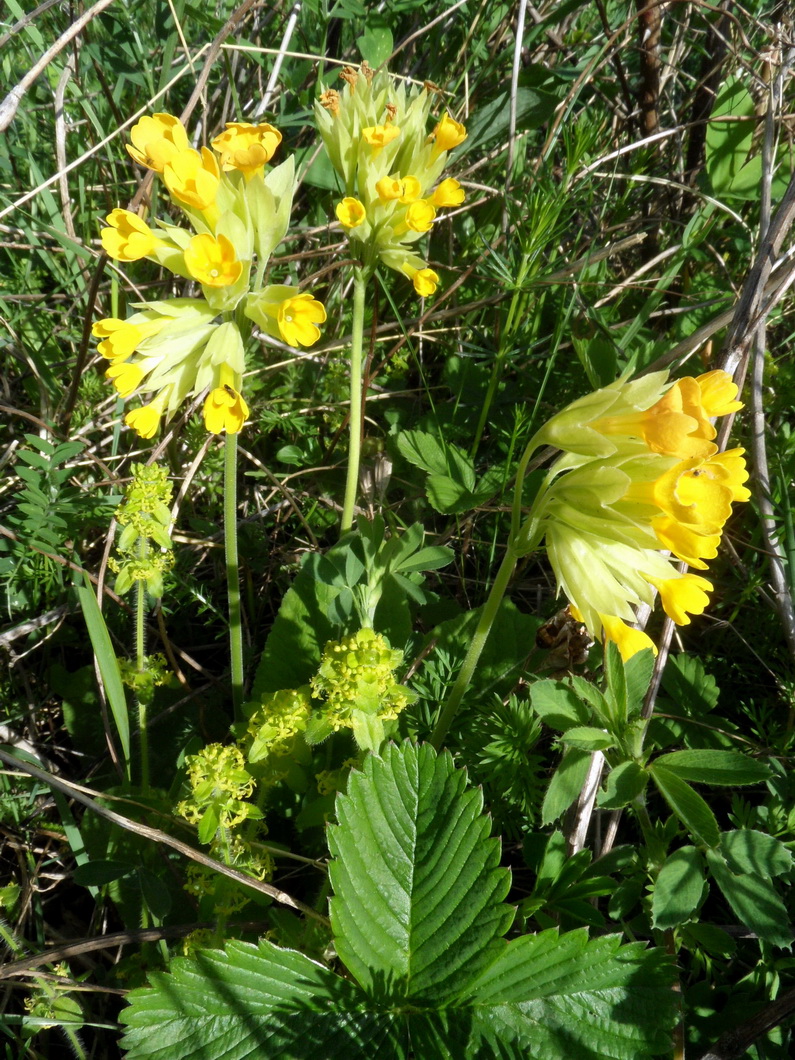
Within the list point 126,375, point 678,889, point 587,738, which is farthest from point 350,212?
point 678,889

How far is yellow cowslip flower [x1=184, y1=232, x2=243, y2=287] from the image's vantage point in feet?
6.68

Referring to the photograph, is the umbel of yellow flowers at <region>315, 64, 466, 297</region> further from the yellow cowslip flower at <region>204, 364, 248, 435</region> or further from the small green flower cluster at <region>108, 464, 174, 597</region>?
the small green flower cluster at <region>108, 464, 174, 597</region>

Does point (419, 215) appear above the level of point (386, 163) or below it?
below

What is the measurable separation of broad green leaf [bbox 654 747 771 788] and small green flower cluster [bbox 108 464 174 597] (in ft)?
4.79

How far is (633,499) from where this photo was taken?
1864mm

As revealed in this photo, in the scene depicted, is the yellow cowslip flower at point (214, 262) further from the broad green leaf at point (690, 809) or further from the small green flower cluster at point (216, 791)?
the broad green leaf at point (690, 809)

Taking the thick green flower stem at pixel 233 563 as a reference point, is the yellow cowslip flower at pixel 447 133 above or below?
above

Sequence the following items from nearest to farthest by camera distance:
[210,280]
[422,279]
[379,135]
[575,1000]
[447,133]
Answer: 1. [575,1000]
2. [210,280]
3. [379,135]
4. [447,133]
5. [422,279]

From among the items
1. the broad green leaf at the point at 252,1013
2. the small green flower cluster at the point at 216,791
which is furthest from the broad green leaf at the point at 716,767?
the small green flower cluster at the point at 216,791

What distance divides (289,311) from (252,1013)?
1.63 metres

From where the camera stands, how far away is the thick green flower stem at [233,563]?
2.20 m

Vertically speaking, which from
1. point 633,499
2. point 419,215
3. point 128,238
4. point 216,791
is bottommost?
point 216,791

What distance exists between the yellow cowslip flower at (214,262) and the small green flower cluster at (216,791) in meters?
1.16

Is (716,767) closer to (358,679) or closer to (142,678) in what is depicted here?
(358,679)
